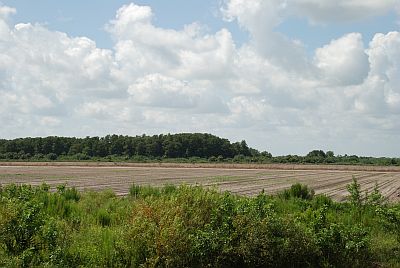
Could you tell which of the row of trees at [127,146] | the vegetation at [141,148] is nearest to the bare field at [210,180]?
the vegetation at [141,148]

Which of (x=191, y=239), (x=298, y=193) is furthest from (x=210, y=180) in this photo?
(x=191, y=239)

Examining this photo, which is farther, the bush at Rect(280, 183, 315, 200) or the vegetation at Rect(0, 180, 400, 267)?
the bush at Rect(280, 183, 315, 200)

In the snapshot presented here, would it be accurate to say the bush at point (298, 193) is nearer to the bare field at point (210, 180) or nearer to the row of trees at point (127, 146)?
the bare field at point (210, 180)

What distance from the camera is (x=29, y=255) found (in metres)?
11.4

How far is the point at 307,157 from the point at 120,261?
510 feet

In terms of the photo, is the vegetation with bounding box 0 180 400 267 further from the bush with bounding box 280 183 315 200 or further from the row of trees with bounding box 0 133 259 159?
the row of trees with bounding box 0 133 259 159

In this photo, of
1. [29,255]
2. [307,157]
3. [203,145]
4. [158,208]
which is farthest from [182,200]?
[203,145]

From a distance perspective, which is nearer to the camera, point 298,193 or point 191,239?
point 191,239

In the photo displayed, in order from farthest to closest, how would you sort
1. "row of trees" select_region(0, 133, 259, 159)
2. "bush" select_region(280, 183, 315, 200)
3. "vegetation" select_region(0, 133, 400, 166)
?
"row of trees" select_region(0, 133, 259, 159), "vegetation" select_region(0, 133, 400, 166), "bush" select_region(280, 183, 315, 200)

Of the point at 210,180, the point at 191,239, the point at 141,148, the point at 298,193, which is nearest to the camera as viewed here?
the point at 191,239

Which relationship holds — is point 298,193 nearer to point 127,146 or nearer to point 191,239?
point 191,239

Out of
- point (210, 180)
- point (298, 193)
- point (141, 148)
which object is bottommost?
point (210, 180)

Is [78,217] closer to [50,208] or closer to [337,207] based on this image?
[50,208]

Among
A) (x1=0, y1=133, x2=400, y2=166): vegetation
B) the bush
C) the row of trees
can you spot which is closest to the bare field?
the bush
